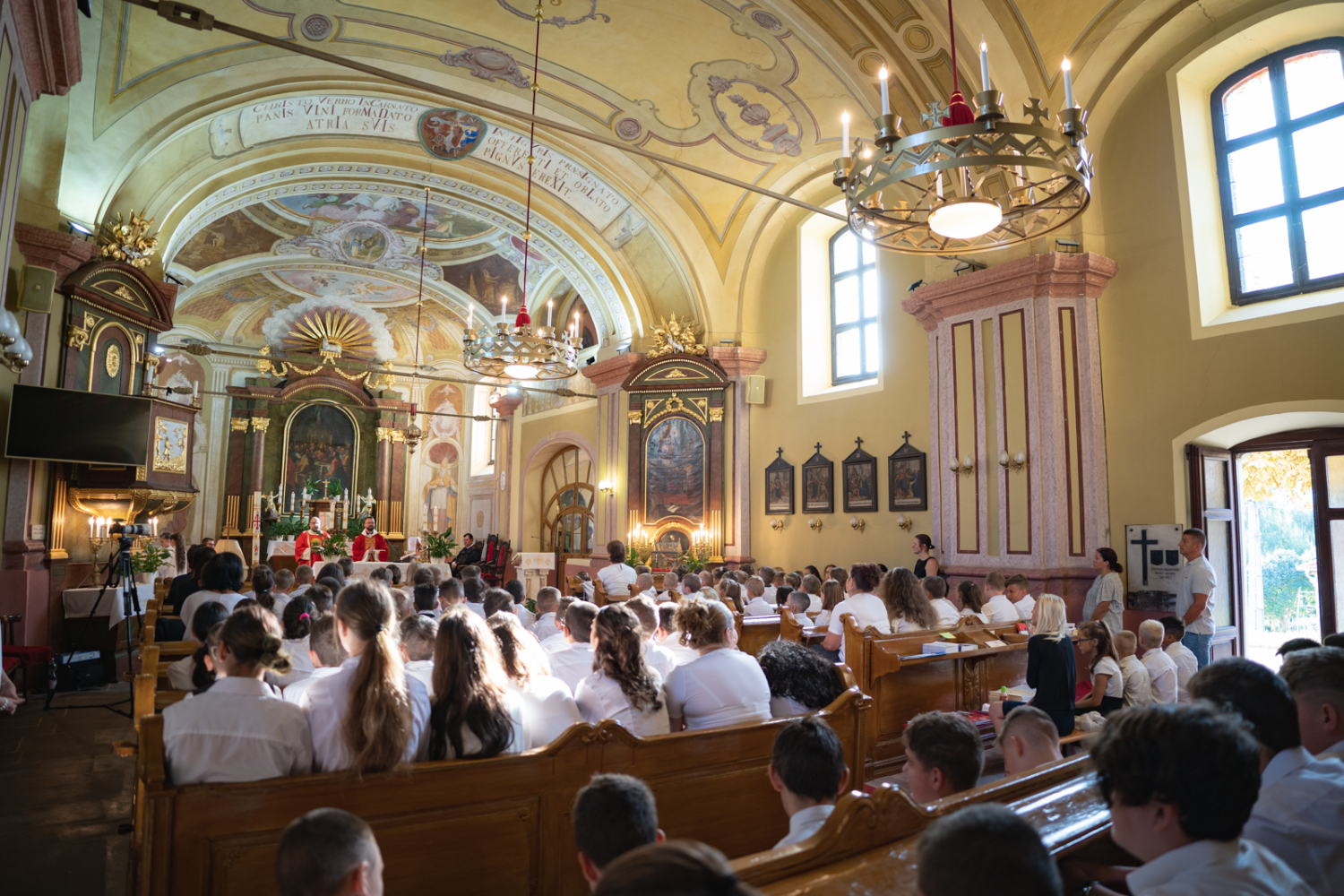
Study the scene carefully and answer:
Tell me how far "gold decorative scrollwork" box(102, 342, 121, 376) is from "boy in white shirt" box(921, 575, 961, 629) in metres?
9.22

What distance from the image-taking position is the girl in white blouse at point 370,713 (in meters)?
2.59

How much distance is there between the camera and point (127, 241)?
9641 millimetres

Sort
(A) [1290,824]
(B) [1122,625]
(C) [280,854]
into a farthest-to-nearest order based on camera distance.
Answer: (B) [1122,625] < (A) [1290,824] < (C) [280,854]

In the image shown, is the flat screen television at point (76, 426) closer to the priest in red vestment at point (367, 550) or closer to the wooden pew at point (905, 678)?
the priest in red vestment at point (367, 550)

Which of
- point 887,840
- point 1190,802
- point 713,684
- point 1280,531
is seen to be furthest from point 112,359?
point 1280,531

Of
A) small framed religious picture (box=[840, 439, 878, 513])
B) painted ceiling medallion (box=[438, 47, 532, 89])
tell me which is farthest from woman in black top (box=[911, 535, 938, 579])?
painted ceiling medallion (box=[438, 47, 532, 89])

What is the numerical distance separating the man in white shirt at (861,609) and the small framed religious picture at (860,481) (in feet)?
16.6

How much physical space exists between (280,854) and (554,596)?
179 inches

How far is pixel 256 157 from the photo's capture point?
1183 cm

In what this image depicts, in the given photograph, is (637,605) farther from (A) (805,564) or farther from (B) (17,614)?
(A) (805,564)

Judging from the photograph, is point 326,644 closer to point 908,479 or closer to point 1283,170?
point 908,479

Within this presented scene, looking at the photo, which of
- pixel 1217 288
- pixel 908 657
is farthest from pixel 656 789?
pixel 1217 288

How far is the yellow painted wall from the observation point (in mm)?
11133

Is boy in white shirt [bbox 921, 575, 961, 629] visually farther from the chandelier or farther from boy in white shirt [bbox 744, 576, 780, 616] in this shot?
the chandelier
